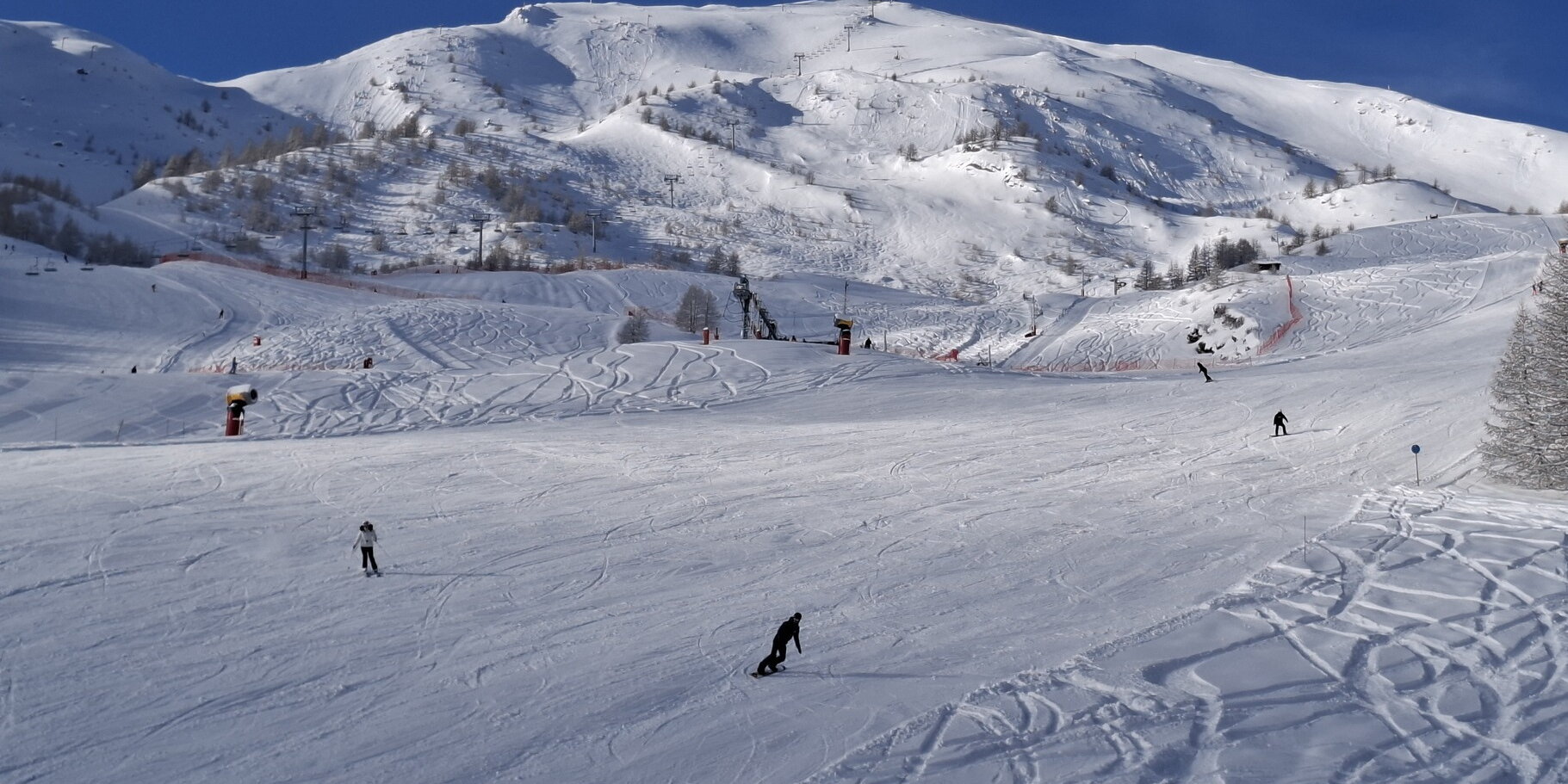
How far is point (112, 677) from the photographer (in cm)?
991

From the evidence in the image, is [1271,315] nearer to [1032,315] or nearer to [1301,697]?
[1032,315]

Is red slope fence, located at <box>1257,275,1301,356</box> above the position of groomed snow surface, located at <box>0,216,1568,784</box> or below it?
above

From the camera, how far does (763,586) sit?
533 inches

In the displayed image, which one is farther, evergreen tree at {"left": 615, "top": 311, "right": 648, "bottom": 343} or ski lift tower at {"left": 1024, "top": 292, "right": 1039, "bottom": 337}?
ski lift tower at {"left": 1024, "top": 292, "right": 1039, "bottom": 337}

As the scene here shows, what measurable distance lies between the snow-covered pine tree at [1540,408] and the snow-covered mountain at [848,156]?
55.9 meters

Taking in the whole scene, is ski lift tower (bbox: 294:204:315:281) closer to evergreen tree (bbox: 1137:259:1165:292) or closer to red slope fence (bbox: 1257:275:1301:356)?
red slope fence (bbox: 1257:275:1301:356)

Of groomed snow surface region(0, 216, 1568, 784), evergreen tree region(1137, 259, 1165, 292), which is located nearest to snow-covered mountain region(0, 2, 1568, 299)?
evergreen tree region(1137, 259, 1165, 292)

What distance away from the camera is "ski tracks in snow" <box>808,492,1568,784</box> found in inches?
329

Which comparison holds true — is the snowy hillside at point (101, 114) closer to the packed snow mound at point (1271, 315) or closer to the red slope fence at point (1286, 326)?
the packed snow mound at point (1271, 315)

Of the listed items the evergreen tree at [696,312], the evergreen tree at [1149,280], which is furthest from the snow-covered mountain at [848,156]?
the evergreen tree at [696,312]

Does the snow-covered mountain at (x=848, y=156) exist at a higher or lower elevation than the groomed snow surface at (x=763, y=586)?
higher

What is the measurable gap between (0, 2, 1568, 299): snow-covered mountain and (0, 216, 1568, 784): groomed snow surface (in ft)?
163

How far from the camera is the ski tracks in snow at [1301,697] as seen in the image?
27.4ft

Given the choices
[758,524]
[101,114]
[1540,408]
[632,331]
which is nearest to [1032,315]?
[632,331]
